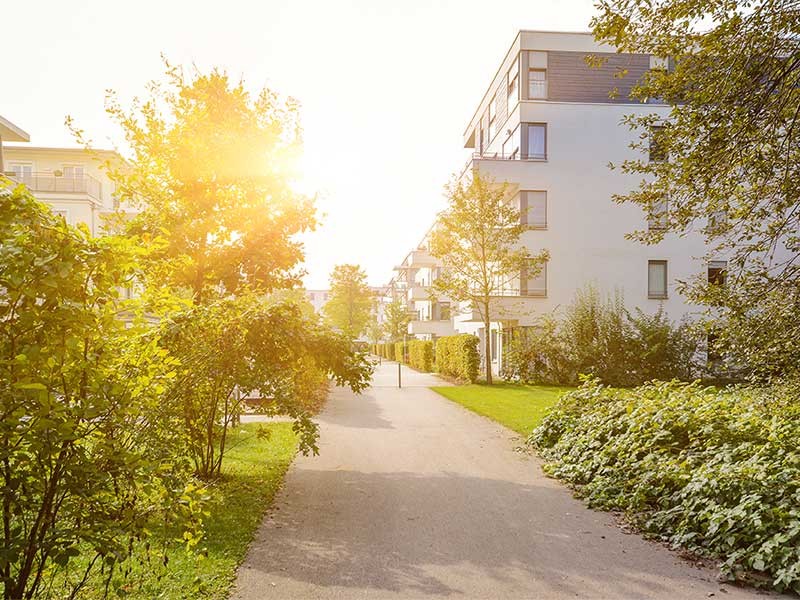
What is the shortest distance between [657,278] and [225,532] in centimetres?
2793

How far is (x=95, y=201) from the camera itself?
38.7 metres

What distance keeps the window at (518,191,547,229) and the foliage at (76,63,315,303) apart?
19797 millimetres

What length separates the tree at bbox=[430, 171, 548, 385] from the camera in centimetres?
2591

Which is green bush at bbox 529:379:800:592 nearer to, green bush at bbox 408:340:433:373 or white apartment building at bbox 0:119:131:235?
green bush at bbox 408:340:433:373

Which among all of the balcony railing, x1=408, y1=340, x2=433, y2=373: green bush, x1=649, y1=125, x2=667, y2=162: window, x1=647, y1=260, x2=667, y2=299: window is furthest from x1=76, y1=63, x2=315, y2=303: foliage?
the balcony railing

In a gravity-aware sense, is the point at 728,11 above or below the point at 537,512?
above

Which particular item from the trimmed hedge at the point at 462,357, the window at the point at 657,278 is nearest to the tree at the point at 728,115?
the trimmed hedge at the point at 462,357

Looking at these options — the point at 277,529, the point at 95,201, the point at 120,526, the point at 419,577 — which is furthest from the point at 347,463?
the point at 95,201

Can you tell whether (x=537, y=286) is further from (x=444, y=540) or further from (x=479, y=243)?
(x=444, y=540)

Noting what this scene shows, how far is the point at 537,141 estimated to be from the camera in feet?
96.3

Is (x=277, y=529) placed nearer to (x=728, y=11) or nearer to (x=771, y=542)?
(x=771, y=542)

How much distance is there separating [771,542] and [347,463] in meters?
6.46

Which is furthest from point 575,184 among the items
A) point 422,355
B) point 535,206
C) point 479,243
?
point 422,355

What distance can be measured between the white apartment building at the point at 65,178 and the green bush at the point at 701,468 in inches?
1309
